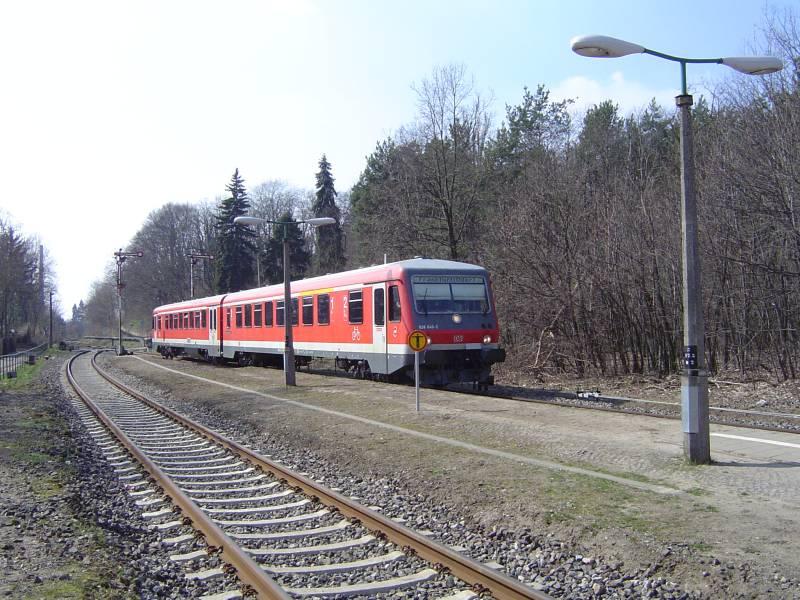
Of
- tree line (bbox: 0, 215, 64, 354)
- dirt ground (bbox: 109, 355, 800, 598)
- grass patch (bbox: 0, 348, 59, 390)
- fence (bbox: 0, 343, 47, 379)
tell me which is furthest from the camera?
tree line (bbox: 0, 215, 64, 354)

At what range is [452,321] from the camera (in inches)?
693

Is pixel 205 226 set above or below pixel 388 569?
above

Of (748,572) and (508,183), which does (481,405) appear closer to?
(748,572)

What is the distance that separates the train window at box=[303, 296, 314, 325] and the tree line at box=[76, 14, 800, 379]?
6145mm

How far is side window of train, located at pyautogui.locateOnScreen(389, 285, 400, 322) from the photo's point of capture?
17516 mm

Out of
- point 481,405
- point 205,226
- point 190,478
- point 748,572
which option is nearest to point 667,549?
point 748,572

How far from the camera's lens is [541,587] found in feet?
17.3

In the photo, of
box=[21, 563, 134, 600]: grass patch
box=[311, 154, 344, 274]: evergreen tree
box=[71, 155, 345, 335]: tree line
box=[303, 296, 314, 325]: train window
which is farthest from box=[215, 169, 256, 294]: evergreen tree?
box=[21, 563, 134, 600]: grass patch

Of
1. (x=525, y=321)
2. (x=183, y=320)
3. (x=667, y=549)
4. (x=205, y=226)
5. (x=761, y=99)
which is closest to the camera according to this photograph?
(x=667, y=549)

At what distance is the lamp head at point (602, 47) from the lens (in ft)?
25.8

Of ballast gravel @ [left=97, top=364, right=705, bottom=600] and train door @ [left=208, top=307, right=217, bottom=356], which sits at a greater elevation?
train door @ [left=208, top=307, right=217, bottom=356]

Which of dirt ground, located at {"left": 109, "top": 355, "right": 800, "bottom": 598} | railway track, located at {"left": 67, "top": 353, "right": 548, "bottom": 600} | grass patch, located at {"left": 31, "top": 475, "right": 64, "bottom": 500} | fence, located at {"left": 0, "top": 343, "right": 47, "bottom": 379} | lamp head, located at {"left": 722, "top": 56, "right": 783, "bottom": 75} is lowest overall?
railway track, located at {"left": 67, "top": 353, "right": 548, "bottom": 600}

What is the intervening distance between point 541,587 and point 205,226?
7872 cm

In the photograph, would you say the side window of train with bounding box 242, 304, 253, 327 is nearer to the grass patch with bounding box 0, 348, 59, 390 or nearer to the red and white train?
the red and white train
